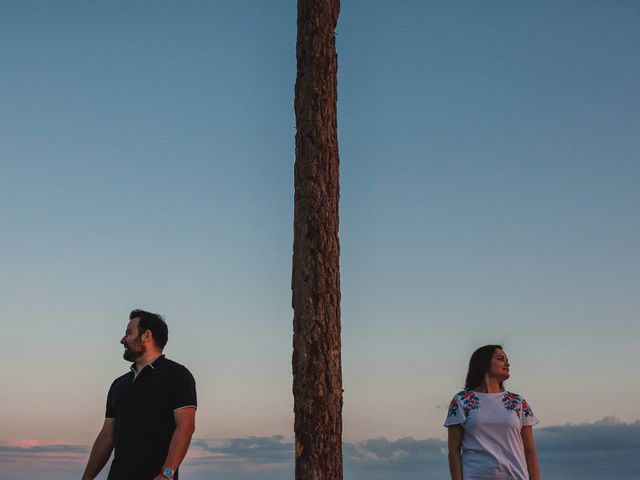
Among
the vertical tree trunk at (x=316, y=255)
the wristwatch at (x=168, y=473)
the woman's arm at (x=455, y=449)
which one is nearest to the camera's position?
the wristwatch at (x=168, y=473)

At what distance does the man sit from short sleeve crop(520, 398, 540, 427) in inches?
87.2

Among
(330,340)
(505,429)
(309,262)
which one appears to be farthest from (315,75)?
(505,429)

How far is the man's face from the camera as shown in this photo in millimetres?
Result: 5301

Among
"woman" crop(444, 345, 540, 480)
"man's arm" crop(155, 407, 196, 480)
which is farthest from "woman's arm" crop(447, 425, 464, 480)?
"man's arm" crop(155, 407, 196, 480)

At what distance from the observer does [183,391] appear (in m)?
5.07

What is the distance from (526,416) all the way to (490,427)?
0.32 metres

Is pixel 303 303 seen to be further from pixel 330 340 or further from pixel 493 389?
pixel 493 389

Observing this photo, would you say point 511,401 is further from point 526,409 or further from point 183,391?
point 183,391

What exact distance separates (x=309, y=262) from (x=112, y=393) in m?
1.68

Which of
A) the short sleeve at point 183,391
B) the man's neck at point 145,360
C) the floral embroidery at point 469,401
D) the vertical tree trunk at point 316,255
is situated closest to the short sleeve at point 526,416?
the floral embroidery at point 469,401

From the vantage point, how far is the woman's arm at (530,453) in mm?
5355

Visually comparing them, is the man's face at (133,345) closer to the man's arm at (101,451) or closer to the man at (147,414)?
the man at (147,414)

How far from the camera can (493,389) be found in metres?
5.49

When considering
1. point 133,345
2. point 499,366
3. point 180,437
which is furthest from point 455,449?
point 133,345
